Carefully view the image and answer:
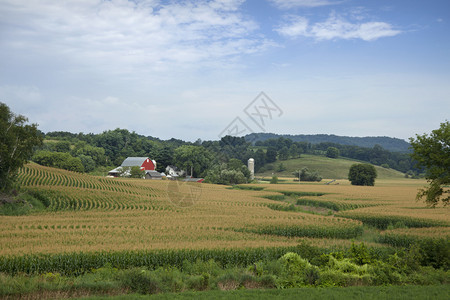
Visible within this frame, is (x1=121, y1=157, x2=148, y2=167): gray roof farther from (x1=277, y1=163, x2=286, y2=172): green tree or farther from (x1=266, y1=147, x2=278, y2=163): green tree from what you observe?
(x1=266, y1=147, x2=278, y2=163): green tree

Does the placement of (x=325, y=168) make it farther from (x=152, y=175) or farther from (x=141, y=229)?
(x=141, y=229)

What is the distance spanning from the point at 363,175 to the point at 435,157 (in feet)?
242

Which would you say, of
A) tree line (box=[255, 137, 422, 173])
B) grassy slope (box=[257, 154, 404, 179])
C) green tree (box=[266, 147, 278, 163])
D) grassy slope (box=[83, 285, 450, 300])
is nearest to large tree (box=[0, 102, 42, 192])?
grassy slope (box=[83, 285, 450, 300])

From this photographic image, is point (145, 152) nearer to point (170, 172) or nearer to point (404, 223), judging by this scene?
point (170, 172)

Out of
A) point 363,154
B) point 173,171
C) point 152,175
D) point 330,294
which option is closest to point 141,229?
point 330,294

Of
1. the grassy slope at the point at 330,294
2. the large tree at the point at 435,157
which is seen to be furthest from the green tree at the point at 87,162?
the grassy slope at the point at 330,294

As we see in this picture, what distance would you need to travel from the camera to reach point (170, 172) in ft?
370

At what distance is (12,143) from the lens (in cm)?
3394

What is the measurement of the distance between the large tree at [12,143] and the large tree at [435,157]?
116 feet

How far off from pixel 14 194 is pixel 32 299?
2943cm

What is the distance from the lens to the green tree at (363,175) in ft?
302

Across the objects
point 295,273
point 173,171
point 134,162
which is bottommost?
point 295,273

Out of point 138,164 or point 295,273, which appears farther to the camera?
point 138,164

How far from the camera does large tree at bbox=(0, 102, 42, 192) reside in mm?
33250
